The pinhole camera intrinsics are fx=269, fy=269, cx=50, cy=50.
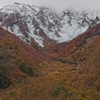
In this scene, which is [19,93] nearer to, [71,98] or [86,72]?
[71,98]

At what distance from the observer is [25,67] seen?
79.8m

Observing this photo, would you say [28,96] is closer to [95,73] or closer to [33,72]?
[95,73]

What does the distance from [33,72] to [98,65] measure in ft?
76.4

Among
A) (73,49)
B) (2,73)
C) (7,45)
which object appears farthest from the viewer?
(73,49)

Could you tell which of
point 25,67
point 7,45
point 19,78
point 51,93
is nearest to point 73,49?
point 7,45

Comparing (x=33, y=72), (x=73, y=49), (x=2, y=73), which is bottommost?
(x=73, y=49)

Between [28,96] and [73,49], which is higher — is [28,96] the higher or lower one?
the higher one

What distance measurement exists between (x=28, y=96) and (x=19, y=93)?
10.0ft

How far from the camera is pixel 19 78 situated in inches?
2657

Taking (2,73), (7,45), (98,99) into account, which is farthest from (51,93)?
(7,45)

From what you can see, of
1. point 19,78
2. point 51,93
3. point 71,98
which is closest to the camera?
point 71,98

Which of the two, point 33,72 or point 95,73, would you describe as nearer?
point 95,73

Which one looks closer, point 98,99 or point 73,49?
point 98,99

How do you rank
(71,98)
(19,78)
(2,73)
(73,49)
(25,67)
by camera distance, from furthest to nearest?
(73,49)
(25,67)
(19,78)
(2,73)
(71,98)
